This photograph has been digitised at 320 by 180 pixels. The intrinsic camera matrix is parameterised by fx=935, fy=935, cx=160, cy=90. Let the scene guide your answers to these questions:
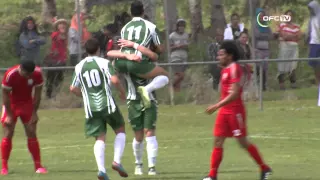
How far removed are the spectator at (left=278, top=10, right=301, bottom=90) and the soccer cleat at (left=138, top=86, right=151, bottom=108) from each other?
11.5m

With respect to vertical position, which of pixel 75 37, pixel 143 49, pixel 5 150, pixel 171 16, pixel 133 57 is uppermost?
pixel 143 49

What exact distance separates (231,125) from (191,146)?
538 centimetres

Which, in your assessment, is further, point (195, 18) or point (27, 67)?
point (195, 18)

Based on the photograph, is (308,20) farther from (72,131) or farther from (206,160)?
(206,160)

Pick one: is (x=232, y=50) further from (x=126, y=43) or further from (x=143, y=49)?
(x=126, y=43)

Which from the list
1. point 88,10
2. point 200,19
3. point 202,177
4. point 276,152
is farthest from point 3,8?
point 202,177

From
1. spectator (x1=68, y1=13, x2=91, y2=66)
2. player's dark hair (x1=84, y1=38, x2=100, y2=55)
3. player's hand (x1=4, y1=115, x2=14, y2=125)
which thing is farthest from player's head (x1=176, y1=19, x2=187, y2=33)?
player's dark hair (x1=84, y1=38, x2=100, y2=55)

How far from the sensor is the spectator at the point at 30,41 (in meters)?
23.4

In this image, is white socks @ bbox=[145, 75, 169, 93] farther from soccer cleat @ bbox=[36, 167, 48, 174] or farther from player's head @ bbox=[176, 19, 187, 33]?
player's head @ bbox=[176, 19, 187, 33]

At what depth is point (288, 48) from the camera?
23953mm

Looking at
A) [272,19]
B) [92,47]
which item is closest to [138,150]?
[92,47]

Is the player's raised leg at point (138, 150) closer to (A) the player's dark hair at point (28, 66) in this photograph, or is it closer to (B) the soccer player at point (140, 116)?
(B) the soccer player at point (140, 116)

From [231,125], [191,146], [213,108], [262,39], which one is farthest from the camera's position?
[262,39]

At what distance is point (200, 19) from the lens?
2444 centimetres
